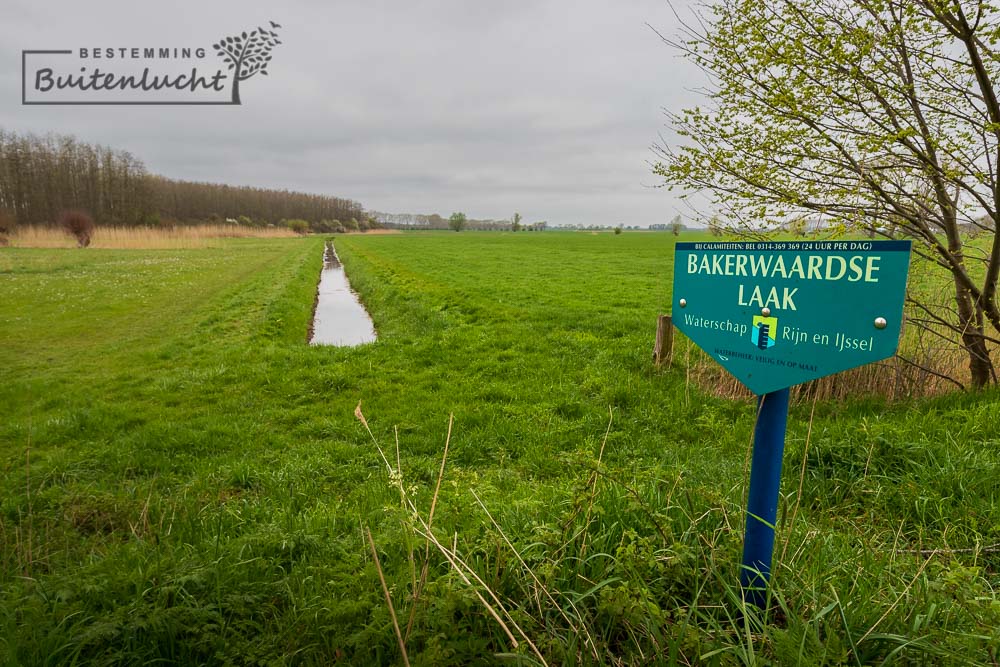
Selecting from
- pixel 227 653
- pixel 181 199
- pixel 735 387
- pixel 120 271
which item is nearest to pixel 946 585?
pixel 227 653

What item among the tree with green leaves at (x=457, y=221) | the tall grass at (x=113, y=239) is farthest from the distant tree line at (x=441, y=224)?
the tall grass at (x=113, y=239)

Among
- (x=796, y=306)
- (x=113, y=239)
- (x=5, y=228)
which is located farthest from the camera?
(x=113, y=239)

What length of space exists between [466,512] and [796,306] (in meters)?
2.03

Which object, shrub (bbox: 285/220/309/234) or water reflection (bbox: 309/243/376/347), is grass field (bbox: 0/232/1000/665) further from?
shrub (bbox: 285/220/309/234)

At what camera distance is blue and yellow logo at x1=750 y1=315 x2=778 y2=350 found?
2.04m

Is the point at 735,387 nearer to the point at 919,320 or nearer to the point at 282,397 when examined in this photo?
the point at 919,320

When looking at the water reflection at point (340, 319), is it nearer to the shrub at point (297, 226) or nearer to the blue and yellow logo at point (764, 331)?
the blue and yellow logo at point (764, 331)

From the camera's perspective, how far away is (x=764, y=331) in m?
2.07

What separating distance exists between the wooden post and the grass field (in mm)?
207

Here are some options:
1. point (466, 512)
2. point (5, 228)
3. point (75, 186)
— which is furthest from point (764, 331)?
point (75, 186)

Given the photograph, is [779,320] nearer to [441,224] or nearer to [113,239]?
[113,239]

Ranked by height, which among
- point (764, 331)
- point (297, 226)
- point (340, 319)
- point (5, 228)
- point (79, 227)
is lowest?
point (340, 319)

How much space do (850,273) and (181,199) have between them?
103 meters

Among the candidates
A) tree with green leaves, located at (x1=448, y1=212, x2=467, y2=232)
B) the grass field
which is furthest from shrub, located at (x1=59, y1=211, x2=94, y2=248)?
tree with green leaves, located at (x1=448, y1=212, x2=467, y2=232)
